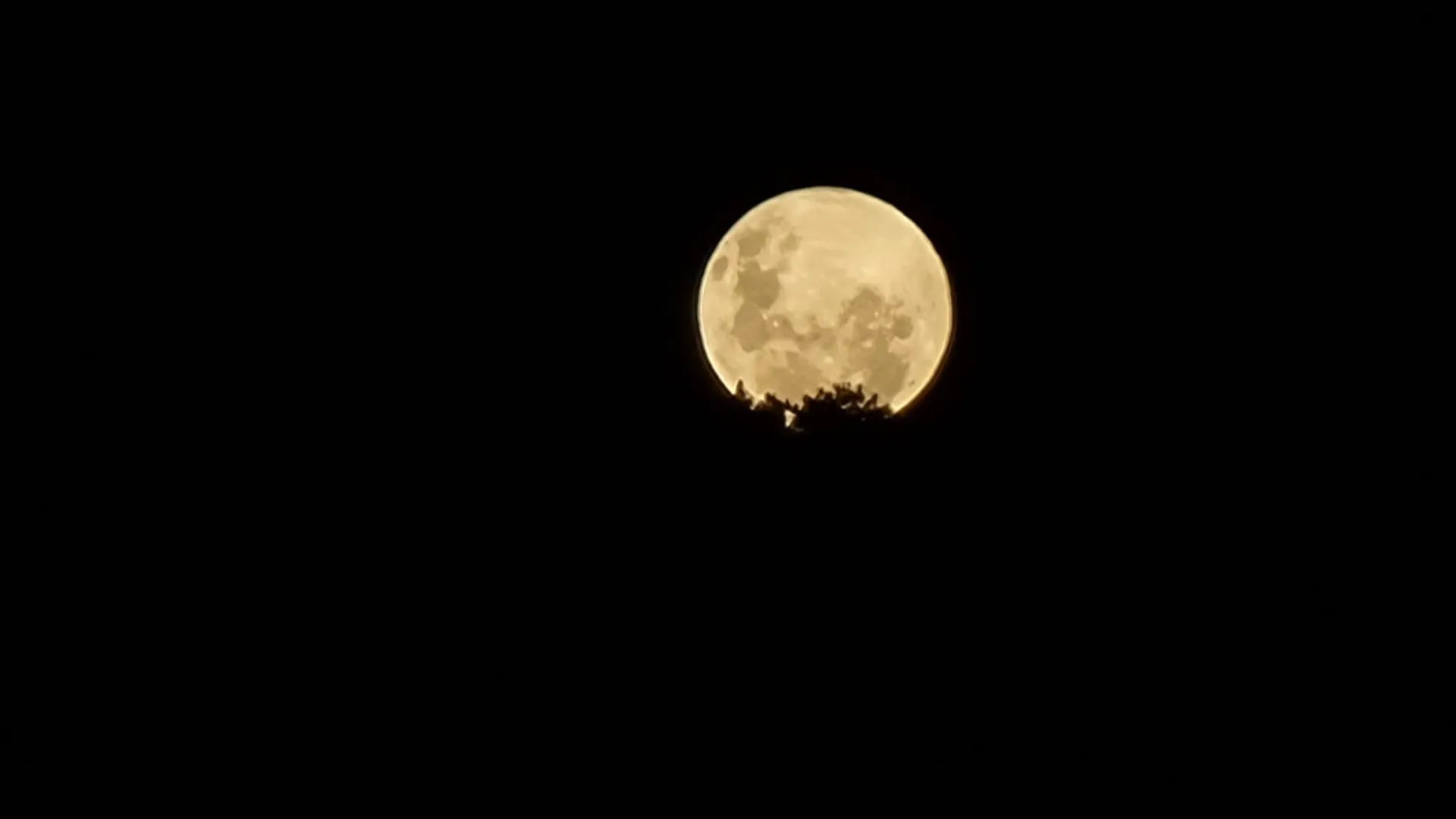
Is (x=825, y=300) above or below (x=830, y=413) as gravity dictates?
above

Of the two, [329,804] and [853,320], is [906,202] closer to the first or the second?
[853,320]

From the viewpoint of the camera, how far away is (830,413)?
3.25 metres

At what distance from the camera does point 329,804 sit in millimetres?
3623

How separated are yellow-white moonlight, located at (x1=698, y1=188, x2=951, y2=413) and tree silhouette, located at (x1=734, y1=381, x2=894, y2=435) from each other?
10 cm

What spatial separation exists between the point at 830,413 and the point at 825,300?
42 cm

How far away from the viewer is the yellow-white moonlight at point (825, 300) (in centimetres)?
347

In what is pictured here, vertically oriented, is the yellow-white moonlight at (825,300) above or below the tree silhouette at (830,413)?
above

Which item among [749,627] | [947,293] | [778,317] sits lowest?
[749,627]

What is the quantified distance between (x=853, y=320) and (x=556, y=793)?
1744mm

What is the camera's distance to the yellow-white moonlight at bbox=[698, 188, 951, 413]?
3.47 meters

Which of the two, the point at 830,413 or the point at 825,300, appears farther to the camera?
the point at 825,300

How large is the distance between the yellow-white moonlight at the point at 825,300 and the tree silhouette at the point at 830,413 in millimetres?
100

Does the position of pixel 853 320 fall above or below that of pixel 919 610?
above

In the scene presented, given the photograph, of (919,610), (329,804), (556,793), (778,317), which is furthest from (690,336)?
(329,804)
